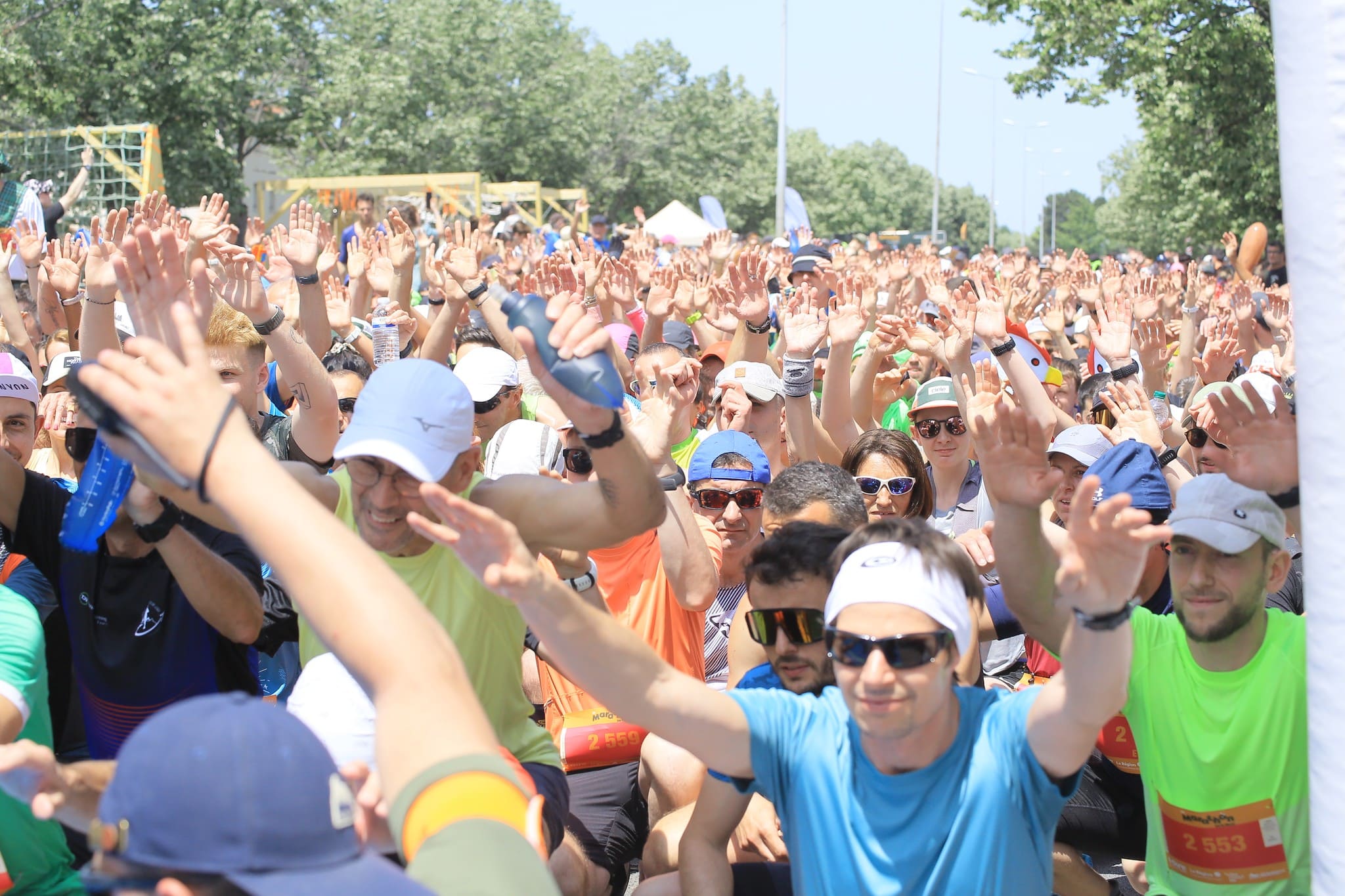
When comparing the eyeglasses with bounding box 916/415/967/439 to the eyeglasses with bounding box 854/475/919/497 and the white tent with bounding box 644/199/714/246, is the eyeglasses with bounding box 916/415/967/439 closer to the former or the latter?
the eyeglasses with bounding box 854/475/919/497

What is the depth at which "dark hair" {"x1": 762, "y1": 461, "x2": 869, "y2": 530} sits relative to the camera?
4.47 meters

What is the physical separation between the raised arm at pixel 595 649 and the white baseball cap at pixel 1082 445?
2.61m

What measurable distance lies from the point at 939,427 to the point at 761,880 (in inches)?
113

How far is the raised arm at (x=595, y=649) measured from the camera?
221 cm

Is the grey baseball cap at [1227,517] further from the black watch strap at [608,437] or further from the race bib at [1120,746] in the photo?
the black watch strap at [608,437]

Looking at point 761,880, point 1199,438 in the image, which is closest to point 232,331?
point 761,880

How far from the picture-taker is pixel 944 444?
5.97 m

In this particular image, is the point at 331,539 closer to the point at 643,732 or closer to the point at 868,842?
the point at 868,842

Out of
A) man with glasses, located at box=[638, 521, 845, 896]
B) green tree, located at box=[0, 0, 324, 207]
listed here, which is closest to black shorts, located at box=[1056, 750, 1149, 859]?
man with glasses, located at box=[638, 521, 845, 896]

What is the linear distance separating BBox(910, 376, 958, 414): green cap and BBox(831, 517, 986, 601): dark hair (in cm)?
306

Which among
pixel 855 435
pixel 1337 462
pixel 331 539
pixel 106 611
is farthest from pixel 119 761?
pixel 855 435

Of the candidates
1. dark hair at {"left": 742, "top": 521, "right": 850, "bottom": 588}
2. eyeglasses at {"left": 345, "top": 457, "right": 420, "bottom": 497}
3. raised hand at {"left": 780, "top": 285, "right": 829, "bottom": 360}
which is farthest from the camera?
raised hand at {"left": 780, "top": 285, "right": 829, "bottom": 360}

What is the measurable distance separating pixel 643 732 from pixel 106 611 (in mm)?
1709

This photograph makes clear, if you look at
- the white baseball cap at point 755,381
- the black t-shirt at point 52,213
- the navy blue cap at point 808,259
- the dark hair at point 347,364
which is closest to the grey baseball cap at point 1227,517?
the white baseball cap at point 755,381
